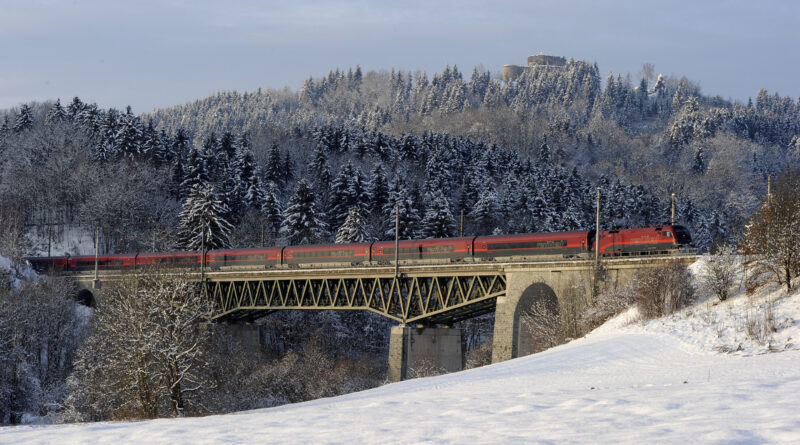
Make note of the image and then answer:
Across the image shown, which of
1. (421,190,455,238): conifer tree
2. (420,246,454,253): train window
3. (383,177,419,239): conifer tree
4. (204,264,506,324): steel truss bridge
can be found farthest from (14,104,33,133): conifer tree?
(420,246,454,253): train window

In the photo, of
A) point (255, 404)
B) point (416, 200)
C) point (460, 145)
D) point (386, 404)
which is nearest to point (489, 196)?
point (416, 200)

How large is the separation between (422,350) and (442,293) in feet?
14.2

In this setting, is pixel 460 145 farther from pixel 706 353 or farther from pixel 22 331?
pixel 706 353

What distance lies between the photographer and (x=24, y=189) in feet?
355

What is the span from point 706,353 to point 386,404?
11502 mm

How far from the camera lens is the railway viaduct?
1791 inches

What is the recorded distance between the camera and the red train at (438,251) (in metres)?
47.8

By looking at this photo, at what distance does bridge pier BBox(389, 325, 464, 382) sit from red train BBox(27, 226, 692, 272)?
5268 millimetres

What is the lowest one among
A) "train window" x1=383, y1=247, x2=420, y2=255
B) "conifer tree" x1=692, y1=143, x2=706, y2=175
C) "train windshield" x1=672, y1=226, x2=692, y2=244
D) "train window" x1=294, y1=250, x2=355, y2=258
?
"train window" x1=294, y1=250, x2=355, y2=258

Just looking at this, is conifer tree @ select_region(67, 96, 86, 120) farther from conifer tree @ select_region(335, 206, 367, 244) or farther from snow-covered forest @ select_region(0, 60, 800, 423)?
conifer tree @ select_region(335, 206, 367, 244)

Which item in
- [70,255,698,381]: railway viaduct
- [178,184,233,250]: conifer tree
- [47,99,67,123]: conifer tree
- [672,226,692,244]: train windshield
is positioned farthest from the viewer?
[47,99,67,123]: conifer tree

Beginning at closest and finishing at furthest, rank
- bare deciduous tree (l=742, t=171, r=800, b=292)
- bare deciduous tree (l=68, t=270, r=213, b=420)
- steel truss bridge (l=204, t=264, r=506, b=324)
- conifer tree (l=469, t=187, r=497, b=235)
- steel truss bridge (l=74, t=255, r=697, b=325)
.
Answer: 1. bare deciduous tree (l=742, t=171, r=800, b=292)
2. bare deciduous tree (l=68, t=270, r=213, b=420)
3. steel truss bridge (l=74, t=255, r=697, b=325)
4. steel truss bridge (l=204, t=264, r=506, b=324)
5. conifer tree (l=469, t=187, r=497, b=235)

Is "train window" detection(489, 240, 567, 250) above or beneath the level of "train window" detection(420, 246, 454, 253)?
above

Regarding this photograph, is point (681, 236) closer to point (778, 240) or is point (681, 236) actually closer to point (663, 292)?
point (663, 292)
